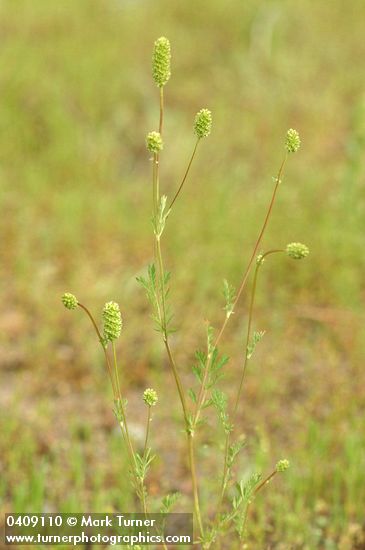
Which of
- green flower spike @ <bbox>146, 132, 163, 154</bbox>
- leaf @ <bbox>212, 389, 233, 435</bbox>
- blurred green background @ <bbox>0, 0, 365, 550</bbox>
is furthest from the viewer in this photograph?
blurred green background @ <bbox>0, 0, 365, 550</bbox>

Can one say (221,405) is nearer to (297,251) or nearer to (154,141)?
(297,251)

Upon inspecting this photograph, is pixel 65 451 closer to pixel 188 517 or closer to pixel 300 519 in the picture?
pixel 188 517

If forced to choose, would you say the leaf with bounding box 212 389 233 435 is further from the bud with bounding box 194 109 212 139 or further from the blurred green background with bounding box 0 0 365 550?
the blurred green background with bounding box 0 0 365 550

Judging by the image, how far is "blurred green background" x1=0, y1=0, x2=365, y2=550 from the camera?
145 inches

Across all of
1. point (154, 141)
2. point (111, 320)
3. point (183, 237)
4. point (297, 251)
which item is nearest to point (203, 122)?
point (154, 141)

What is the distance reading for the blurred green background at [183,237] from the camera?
12.1 ft

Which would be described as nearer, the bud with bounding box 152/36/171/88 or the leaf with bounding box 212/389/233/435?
the bud with bounding box 152/36/171/88

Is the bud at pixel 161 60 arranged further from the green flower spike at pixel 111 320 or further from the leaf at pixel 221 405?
the leaf at pixel 221 405

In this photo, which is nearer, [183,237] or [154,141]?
[154,141]

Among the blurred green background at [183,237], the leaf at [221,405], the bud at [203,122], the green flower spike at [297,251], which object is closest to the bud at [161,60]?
the bud at [203,122]

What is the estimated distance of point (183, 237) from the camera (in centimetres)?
549

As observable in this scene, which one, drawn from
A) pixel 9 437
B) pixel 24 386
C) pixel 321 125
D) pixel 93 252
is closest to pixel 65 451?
pixel 9 437

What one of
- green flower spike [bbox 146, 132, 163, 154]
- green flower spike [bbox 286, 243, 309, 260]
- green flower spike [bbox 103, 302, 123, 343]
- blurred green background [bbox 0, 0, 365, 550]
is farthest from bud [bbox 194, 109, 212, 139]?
blurred green background [bbox 0, 0, 365, 550]

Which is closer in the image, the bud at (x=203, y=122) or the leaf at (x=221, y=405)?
the bud at (x=203, y=122)
